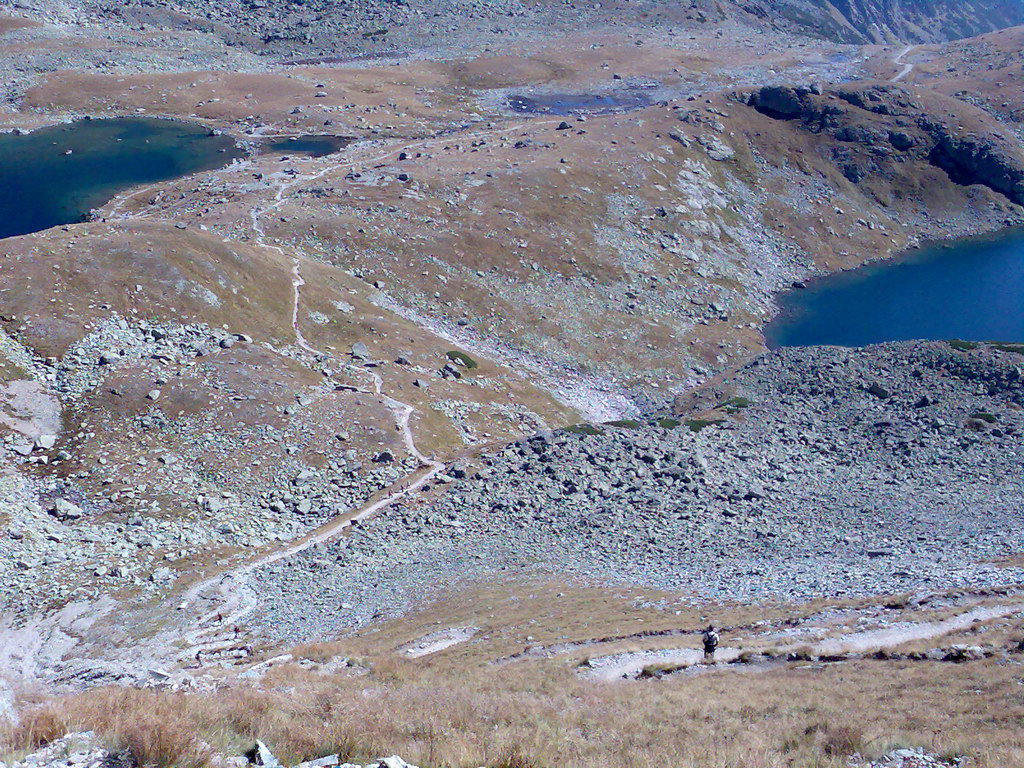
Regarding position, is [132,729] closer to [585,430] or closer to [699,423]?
[585,430]

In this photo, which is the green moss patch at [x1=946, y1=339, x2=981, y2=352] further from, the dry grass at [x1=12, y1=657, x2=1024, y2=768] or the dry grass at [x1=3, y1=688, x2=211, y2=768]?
the dry grass at [x1=3, y1=688, x2=211, y2=768]

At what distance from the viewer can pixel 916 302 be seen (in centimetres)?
10650

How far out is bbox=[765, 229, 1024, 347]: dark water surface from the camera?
317 feet

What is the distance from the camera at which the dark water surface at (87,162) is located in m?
102

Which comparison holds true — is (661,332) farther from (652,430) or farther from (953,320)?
(953,320)

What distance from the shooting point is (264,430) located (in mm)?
51406

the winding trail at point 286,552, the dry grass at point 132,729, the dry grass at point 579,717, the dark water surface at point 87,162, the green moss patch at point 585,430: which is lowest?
the winding trail at point 286,552

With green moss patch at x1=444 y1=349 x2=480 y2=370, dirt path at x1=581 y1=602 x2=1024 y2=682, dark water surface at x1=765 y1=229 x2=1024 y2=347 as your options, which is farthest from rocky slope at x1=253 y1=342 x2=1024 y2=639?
dark water surface at x1=765 y1=229 x2=1024 y2=347

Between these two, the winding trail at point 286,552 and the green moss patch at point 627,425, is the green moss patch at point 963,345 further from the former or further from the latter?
the winding trail at point 286,552

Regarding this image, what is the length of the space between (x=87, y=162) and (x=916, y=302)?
382 ft

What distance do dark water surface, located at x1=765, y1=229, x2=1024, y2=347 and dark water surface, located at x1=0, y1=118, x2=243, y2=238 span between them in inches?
3321

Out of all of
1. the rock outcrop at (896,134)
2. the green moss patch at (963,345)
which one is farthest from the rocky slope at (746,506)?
the rock outcrop at (896,134)

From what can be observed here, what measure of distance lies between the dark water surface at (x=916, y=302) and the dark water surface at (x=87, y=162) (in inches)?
3321

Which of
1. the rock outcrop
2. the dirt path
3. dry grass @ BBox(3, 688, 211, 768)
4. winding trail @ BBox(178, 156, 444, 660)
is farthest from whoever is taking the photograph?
the rock outcrop
